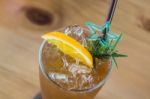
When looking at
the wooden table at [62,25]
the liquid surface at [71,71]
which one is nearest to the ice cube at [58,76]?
the liquid surface at [71,71]

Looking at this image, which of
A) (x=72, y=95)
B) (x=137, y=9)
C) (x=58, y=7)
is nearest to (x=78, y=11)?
(x=58, y=7)

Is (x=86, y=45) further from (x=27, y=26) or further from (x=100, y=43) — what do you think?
(x=27, y=26)

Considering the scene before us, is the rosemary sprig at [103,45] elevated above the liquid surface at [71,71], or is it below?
above

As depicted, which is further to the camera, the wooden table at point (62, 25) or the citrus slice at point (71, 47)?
the wooden table at point (62, 25)

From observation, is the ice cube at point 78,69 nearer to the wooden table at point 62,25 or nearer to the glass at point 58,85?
the glass at point 58,85

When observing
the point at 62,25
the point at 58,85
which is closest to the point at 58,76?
the point at 58,85

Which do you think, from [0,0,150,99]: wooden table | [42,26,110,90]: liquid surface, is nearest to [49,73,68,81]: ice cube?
[42,26,110,90]: liquid surface

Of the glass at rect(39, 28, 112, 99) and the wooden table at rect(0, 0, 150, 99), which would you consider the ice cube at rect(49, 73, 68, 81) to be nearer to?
the glass at rect(39, 28, 112, 99)
